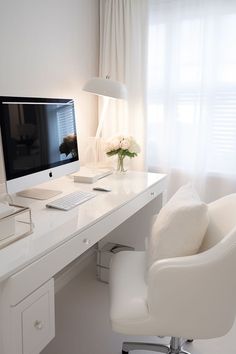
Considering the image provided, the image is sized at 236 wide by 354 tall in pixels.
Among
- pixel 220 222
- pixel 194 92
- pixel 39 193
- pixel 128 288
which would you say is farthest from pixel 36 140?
pixel 194 92

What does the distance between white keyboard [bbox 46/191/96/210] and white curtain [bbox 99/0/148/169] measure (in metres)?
0.97

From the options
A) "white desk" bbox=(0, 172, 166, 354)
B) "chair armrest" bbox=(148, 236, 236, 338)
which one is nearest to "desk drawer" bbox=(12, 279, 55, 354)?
"white desk" bbox=(0, 172, 166, 354)

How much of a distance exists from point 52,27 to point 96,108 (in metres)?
0.77

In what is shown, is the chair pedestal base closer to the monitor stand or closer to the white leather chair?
the white leather chair

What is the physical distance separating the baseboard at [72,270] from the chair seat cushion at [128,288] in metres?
0.74

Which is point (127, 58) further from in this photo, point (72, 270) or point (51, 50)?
point (72, 270)

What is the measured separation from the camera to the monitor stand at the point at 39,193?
5.36ft

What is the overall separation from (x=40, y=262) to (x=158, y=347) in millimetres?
869

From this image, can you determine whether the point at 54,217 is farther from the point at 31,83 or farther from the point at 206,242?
the point at 31,83

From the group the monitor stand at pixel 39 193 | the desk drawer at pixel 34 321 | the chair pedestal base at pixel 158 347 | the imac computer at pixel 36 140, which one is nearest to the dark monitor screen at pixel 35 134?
the imac computer at pixel 36 140

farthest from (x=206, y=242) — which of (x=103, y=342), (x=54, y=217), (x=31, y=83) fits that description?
(x=31, y=83)

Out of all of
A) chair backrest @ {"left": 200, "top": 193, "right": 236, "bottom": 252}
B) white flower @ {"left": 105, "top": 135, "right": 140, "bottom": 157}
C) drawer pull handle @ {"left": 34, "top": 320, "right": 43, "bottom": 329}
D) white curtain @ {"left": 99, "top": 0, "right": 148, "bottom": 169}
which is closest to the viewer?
drawer pull handle @ {"left": 34, "top": 320, "right": 43, "bottom": 329}

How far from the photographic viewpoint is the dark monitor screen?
1.40 m

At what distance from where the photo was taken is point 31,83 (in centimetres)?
183
